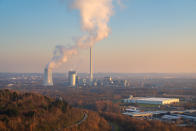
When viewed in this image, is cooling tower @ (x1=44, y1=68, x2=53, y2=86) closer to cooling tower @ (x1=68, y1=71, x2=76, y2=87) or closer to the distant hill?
cooling tower @ (x1=68, y1=71, x2=76, y2=87)

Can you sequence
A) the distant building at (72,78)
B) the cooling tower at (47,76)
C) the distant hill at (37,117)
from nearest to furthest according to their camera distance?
the distant hill at (37,117) → the cooling tower at (47,76) → the distant building at (72,78)

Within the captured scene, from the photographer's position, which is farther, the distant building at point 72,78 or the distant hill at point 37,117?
the distant building at point 72,78

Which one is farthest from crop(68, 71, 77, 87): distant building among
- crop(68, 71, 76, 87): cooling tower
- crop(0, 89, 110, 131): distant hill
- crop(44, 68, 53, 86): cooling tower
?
crop(0, 89, 110, 131): distant hill

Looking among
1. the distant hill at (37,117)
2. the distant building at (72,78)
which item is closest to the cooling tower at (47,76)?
the distant building at (72,78)

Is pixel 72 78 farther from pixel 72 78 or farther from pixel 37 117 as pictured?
pixel 37 117

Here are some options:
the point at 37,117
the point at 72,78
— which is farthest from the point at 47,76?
the point at 37,117

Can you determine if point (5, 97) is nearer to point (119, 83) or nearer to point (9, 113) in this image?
point (9, 113)

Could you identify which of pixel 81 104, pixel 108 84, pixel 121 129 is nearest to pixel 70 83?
pixel 108 84

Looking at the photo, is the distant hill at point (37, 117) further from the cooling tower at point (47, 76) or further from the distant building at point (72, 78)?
the distant building at point (72, 78)
